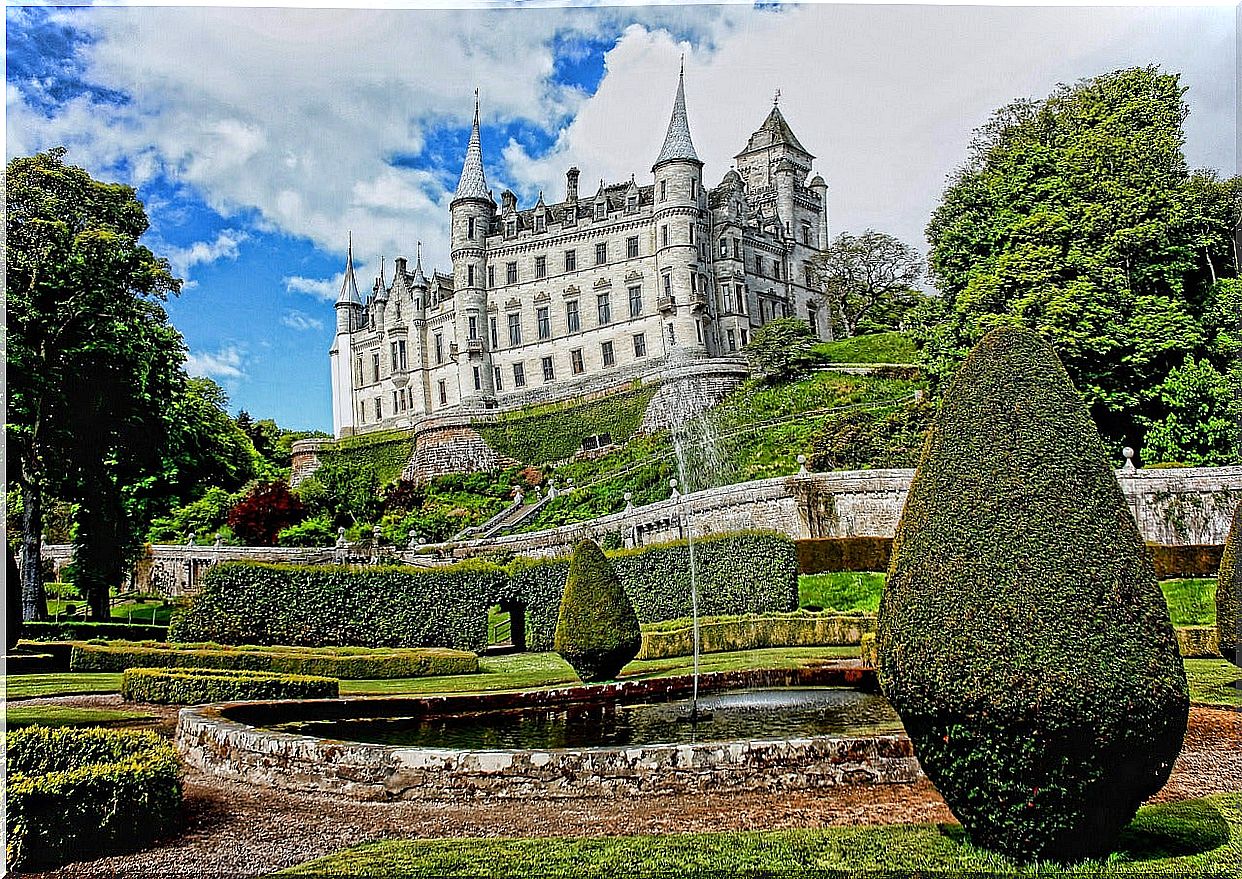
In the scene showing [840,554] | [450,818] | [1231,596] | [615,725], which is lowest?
[450,818]

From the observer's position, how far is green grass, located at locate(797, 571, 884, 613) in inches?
600

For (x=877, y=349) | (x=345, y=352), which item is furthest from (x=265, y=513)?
(x=877, y=349)

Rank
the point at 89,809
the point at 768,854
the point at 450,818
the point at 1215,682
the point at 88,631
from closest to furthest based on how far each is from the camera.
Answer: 1. the point at 768,854
2. the point at 89,809
3. the point at 450,818
4. the point at 1215,682
5. the point at 88,631

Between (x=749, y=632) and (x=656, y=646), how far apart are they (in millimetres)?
1467

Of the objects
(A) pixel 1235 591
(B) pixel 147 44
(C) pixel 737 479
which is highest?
(B) pixel 147 44

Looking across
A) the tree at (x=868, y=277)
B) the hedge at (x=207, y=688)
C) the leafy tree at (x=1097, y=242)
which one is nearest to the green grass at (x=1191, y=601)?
the leafy tree at (x=1097, y=242)

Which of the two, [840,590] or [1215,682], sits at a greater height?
[840,590]

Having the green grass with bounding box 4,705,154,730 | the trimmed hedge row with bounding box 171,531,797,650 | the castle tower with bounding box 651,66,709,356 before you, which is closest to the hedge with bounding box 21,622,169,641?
the green grass with bounding box 4,705,154,730

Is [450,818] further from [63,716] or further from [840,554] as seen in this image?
[840,554]

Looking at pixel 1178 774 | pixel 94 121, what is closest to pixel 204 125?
Result: pixel 94 121

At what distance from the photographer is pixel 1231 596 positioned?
9.66 meters

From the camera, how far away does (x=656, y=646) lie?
1361 centimetres

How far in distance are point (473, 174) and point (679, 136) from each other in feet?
8.89

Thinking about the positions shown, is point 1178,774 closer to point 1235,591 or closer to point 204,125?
point 1235,591
